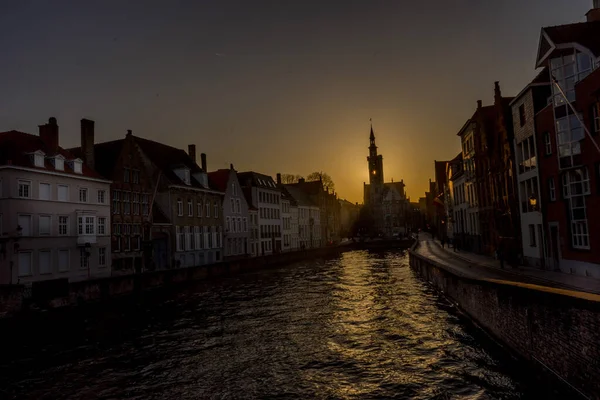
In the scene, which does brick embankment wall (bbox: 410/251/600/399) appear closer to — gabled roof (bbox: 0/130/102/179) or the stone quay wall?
the stone quay wall

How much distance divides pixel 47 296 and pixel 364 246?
82.1 m

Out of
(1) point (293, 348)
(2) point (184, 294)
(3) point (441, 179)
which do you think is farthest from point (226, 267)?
(3) point (441, 179)

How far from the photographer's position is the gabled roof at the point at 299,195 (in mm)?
97675

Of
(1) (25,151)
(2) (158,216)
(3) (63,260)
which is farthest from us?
(2) (158,216)

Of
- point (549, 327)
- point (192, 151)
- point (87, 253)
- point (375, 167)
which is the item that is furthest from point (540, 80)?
point (375, 167)

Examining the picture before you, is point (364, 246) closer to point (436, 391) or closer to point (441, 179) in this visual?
point (441, 179)

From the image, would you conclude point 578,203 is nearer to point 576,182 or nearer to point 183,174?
point 576,182

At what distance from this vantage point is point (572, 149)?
23.6 metres

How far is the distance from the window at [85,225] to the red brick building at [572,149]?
3542 cm

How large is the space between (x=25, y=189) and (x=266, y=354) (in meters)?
26.1

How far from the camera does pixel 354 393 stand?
40.6 ft

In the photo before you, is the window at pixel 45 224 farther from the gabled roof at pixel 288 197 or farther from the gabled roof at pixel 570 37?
the gabled roof at pixel 288 197

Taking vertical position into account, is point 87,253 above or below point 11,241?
below

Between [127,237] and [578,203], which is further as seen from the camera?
[127,237]
